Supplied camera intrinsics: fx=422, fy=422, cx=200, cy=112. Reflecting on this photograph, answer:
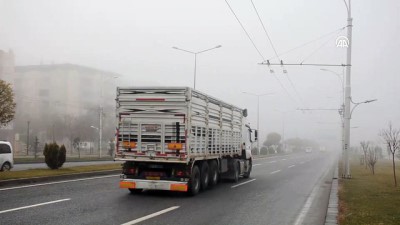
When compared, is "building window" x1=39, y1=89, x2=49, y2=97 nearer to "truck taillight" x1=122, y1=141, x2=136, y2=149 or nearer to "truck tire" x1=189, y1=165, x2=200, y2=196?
"truck taillight" x1=122, y1=141, x2=136, y2=149

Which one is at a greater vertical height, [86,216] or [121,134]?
[121,134]

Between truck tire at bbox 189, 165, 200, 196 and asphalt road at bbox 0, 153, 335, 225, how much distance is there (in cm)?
24

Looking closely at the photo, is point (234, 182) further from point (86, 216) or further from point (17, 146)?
point (17, 146)

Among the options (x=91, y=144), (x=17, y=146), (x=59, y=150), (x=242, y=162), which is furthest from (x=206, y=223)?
(x=91, y=144)

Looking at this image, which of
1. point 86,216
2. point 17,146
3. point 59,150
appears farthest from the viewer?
point 17,146

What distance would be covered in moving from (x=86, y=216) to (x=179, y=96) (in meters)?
4.81

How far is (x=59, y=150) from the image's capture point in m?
21.0

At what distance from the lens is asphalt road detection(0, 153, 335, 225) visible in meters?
8.62

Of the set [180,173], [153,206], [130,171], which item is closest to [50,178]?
[130,171]

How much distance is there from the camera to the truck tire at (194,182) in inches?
493

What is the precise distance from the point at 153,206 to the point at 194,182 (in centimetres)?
250

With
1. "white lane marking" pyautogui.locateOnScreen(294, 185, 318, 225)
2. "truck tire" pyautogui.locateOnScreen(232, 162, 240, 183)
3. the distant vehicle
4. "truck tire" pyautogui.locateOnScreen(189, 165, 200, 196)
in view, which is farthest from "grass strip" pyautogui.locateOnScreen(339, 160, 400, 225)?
the distant vehicle

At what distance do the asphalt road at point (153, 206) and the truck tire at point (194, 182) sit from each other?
0.24 m

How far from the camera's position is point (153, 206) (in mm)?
10484
